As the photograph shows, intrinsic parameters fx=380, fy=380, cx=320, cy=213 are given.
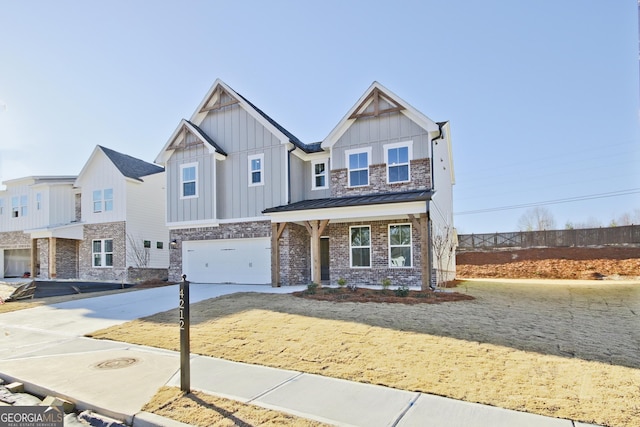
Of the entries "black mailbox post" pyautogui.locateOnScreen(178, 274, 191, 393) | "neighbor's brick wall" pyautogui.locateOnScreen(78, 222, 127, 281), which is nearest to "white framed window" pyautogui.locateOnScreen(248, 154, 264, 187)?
"neighbor's brick wall" pyautogui.locateOnScreen(78, 222, 127, 281)

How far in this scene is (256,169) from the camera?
1788 centimetres

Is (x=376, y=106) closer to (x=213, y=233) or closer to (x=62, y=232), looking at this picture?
(x=213, y=233)

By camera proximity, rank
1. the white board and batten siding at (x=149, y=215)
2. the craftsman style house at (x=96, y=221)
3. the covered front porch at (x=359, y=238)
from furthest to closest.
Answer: the white board and batten siding at (x=149, y=215)
the craftsman style house at (x=96, y=221)
the covered front porch at (x=359, y=238)

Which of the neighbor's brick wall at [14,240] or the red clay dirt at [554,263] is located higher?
the neighbor's brick wall at [14,240]

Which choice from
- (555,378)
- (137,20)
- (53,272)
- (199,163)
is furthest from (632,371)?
(53,272)

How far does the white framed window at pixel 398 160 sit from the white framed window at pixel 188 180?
366 inches

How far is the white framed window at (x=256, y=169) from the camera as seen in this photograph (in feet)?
58.1

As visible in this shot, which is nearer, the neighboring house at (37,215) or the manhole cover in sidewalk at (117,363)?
the manhole cover in sidewalk at (117,363)

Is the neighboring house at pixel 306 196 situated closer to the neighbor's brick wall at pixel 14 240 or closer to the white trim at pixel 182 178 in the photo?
the white trim at pixel 182 178

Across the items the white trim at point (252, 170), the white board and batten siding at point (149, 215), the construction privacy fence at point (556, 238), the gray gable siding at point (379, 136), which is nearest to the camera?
the gray gable siding at point (379, 136)

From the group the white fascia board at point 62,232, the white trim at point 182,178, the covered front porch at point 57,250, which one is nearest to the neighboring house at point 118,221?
the white fascia board at point 62,232

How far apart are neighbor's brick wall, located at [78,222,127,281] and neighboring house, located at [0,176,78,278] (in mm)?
983

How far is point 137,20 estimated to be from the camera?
10383 mm

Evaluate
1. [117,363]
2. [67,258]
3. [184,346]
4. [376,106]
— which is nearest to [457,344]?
[184,346]
